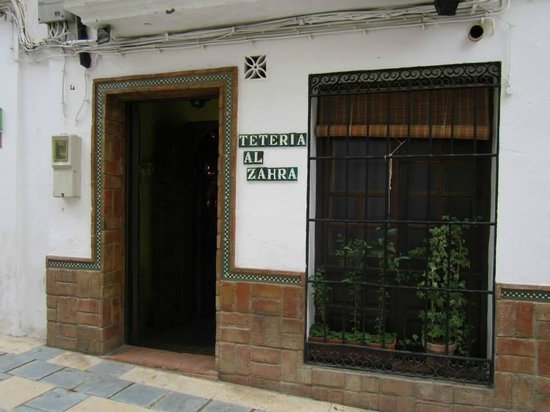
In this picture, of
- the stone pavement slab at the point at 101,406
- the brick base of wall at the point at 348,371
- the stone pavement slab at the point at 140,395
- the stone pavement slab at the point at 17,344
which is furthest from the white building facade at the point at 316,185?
the stone pavement slab at the point at 101,406

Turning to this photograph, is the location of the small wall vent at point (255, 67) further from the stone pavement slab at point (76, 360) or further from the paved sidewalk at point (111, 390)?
the stone pavement slab at point (76, 360)

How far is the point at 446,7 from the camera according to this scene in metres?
3.06

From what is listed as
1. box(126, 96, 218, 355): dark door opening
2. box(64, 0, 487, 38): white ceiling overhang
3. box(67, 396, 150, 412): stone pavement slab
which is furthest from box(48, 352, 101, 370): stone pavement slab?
box(64, 0, 487, 38): white ceiling overhang

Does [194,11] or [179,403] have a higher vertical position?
[194,11]

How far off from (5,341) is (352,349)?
362cm

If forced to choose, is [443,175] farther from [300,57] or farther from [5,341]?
[5,341]

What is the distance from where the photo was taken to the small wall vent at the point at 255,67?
3.66 m

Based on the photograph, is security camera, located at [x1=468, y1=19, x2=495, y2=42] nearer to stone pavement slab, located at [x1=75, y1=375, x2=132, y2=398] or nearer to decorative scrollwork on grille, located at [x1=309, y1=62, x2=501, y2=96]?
decorative scrollwork on grille, located at [x1=309, y1=62, x2=501, y2=96]

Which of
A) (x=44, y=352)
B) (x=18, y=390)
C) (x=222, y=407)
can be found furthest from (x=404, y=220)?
(x=44, y=352)

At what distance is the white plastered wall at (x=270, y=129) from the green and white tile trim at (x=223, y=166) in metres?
0.09

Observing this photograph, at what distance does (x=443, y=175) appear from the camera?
11.6ft

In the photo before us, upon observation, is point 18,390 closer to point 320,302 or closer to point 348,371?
point 320,302

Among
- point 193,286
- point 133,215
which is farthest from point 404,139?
point 193,286

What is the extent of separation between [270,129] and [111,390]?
8.55 feet
